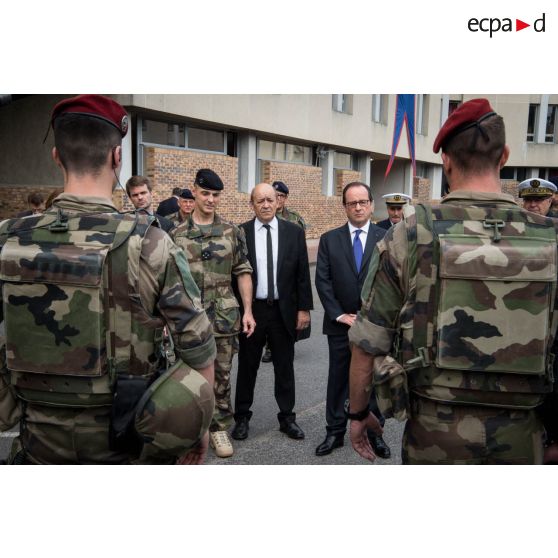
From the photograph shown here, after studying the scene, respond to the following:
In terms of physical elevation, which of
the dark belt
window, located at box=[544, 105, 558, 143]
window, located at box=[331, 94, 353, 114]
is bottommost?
the dark belt

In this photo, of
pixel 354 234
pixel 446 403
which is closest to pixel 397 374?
pixel 446 403

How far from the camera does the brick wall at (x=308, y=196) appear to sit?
1848cm

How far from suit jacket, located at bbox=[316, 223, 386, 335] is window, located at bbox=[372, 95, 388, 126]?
21.5 metres

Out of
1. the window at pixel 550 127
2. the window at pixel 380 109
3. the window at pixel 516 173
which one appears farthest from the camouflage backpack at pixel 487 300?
the window at pixel 550 127

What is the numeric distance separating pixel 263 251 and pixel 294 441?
5.11 feet

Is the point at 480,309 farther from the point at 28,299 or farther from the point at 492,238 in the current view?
the point at 28,299

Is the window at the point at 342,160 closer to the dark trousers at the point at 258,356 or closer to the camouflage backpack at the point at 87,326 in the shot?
the dark trousers at the point at 258,356

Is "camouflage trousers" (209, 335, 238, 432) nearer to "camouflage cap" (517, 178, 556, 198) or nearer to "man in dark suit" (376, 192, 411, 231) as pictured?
"man in dark suit" (376, 192, 411, 231)

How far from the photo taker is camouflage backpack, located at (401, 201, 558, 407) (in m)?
1.97

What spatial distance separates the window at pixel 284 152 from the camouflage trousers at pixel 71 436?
16956mm

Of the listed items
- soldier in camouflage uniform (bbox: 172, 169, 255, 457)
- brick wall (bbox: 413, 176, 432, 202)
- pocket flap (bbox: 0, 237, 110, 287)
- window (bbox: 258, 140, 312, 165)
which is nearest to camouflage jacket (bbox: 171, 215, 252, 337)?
soldier in camouflage uniform (bbox: 172, 169, 255, 457)

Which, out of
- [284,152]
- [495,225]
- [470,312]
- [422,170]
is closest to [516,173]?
[422,170]

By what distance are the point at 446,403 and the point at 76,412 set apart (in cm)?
138

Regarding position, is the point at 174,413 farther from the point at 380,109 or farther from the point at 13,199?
the point at 380,109
